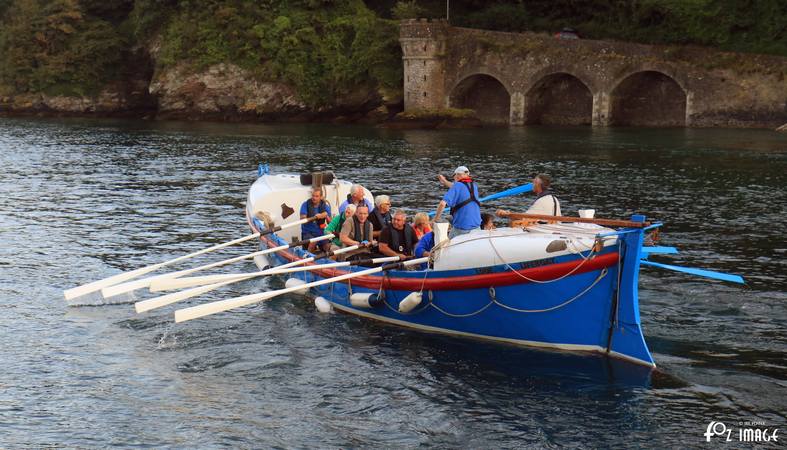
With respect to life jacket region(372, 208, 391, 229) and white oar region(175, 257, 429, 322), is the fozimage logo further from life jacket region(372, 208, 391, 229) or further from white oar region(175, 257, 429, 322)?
life jacket region(372, 208, 391, 229)

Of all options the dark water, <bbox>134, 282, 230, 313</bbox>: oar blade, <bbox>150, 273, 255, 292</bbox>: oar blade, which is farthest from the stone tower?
<bbox>134, 282, 230, 313</bbox>: oar blade

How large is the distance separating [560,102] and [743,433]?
5063 centimetres

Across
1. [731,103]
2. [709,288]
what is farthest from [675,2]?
[709,288]

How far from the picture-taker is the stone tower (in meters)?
59.8

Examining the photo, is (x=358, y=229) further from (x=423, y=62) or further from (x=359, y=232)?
(x=423, y=62)

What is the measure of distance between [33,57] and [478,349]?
2676 inches

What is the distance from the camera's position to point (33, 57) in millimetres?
74625

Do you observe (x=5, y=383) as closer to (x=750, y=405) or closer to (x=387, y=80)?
(x=750, y=405)

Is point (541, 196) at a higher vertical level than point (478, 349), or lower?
higher

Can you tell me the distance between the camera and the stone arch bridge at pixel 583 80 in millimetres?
51844

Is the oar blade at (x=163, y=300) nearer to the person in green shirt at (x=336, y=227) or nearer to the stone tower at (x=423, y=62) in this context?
the person in green shirt at (x=336, y=227)

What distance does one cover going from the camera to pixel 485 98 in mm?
63531

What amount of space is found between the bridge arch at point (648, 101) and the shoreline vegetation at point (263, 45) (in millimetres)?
2554

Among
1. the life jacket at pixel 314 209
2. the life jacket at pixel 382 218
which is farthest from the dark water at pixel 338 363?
the life jacket at pixel 382 218
